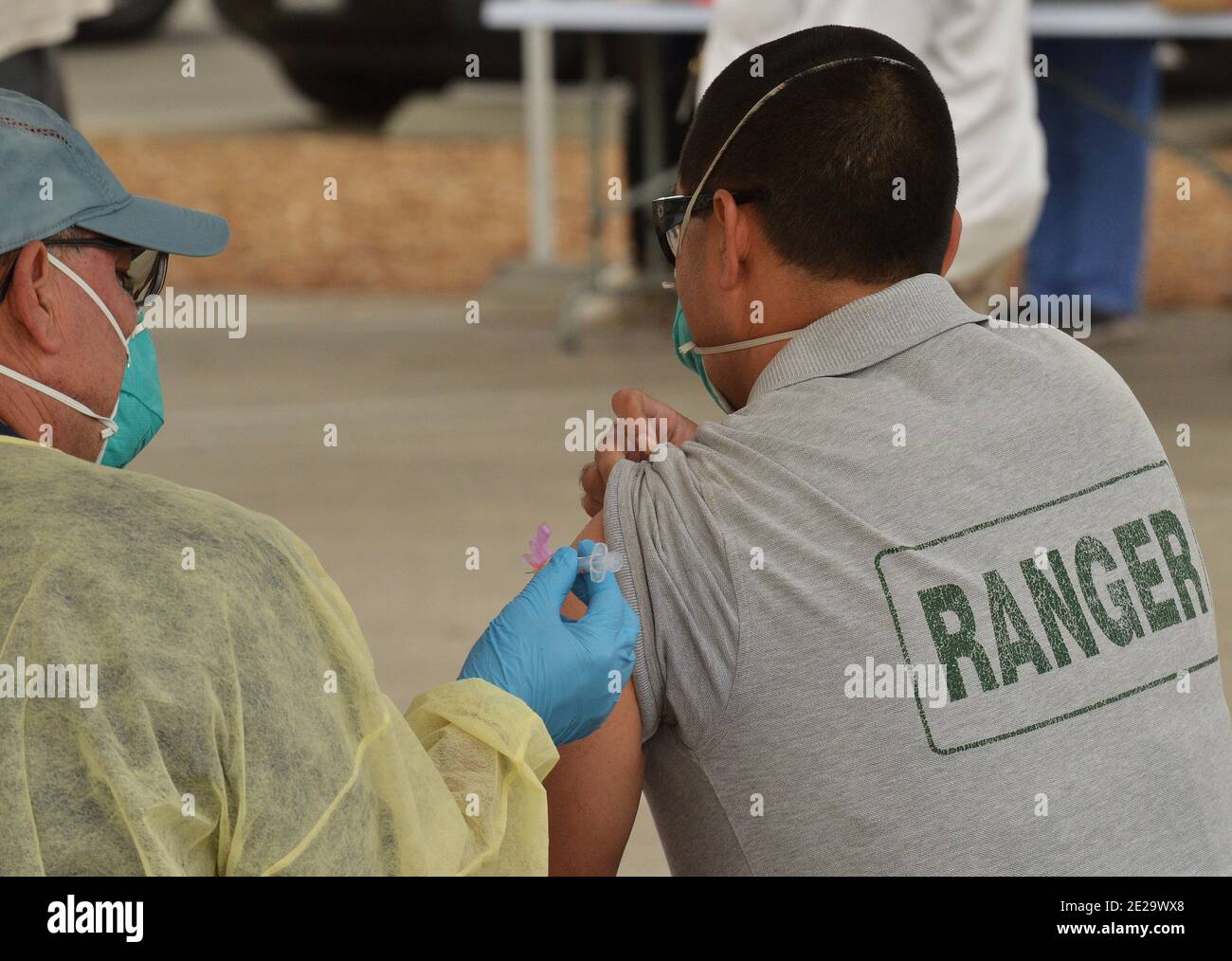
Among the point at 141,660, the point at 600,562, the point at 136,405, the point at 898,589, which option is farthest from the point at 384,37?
the point at 141,660

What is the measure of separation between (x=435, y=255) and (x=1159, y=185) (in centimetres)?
427

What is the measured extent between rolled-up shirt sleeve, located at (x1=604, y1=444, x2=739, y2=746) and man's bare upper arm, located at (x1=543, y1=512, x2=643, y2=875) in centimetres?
5

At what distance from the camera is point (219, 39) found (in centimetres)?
1636

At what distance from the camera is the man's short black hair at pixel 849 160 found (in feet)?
5.75

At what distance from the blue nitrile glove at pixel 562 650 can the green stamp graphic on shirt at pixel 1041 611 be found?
29cm

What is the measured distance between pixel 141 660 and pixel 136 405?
2.61ft

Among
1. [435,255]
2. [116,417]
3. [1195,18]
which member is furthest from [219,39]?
[116,417]

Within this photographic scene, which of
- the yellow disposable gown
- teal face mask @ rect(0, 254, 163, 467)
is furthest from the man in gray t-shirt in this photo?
teal face mask @ rect(0, 254, 163, 467)

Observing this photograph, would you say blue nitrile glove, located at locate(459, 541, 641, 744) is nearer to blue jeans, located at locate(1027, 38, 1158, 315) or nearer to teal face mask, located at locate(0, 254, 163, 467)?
teal face mask, located at locate(0, 254, 163, 467)

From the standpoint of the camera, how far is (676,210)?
1.92m

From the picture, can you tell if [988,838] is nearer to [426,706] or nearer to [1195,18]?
[426,706]

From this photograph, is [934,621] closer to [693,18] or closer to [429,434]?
[429,434]

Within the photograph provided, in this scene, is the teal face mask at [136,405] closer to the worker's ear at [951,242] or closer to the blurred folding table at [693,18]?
the worker's ear at [951,242]

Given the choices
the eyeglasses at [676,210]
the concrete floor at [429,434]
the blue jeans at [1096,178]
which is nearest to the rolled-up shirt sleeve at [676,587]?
the eyeglasses at [676,210]
